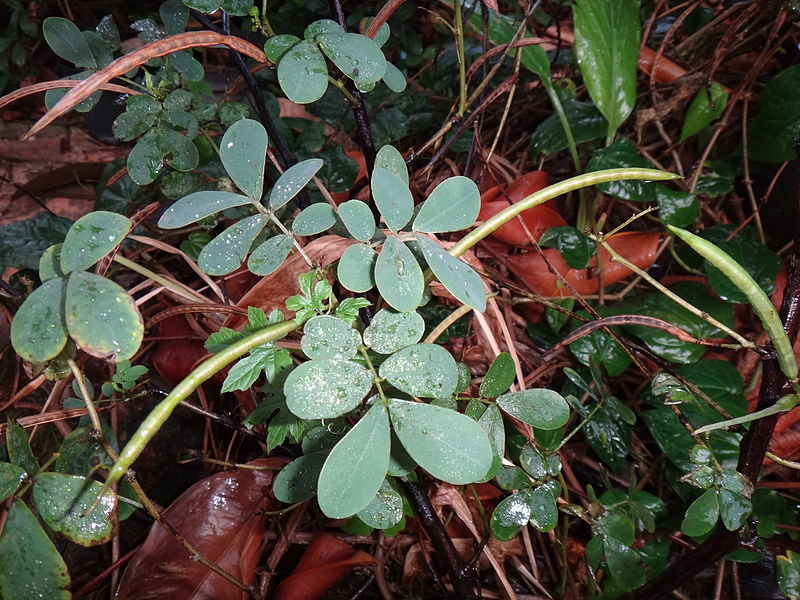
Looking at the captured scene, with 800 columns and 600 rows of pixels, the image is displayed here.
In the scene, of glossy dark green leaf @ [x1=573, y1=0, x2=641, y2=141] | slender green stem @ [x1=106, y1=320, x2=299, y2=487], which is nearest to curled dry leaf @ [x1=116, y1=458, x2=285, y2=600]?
slender green stem @ [x1=106, y1=320, x2=299, y2=487]

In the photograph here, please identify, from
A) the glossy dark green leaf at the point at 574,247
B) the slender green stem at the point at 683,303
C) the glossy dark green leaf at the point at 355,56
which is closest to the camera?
the slender green stem at the point at 683,303

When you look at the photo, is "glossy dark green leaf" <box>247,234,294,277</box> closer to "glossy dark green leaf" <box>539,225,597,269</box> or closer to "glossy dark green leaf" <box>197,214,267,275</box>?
"glossy dark green leaf" <box>197,214,267,275</box>

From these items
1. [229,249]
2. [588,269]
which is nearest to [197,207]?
[229,249]

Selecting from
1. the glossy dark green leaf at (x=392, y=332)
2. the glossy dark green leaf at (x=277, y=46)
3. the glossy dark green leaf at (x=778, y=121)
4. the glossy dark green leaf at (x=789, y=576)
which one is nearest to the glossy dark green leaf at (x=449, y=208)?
the glossy dark green leaf at (x=392, y=332)

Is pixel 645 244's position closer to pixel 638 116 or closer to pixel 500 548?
pixel 638 116

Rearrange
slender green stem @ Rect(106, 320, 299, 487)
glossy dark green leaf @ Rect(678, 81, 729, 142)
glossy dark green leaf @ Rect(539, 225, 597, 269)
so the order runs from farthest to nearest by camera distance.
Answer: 1. glossy dark green leaf @ Rect(678, 81, 729, 142)
2. glossy dark green leaf @ Rect(539, 225, 597, 269)
3. slender green stem @ Rect(106, 320, 299, 487)

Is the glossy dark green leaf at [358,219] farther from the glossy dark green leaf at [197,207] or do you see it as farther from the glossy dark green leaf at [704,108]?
the glossy dark green leaf at [704,108]
